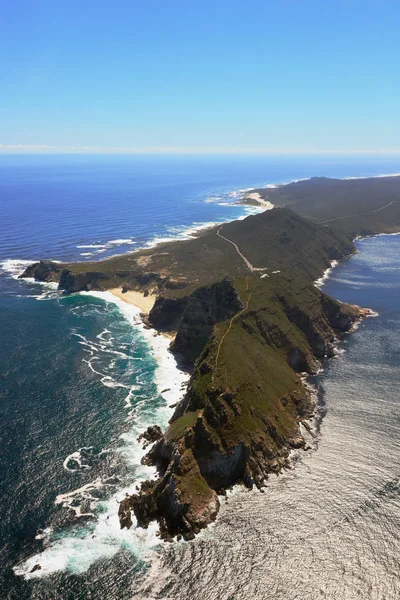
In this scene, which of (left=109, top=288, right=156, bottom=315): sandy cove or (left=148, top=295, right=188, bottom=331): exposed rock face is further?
(left=109, top=288, right=156, bottom=315): sandy cove

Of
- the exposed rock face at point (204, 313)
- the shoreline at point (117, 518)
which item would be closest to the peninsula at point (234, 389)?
the exposed rock face at point (204, 313)

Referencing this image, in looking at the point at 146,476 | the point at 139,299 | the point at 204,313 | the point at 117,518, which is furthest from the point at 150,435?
the point at 139,299

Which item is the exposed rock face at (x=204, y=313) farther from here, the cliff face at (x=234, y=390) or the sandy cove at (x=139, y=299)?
the sandy cove at (x=139, y=299)

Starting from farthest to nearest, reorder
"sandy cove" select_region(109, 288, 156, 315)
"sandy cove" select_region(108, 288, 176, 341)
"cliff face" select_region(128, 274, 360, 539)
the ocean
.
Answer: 1. "sandy cove" select_region(109, 288, 156, 315)
2. "sandy cove" select_region(108, 288, 176, 341)
3. "cliff face" select_region(128, 274, 360, 539)
4. the ocean

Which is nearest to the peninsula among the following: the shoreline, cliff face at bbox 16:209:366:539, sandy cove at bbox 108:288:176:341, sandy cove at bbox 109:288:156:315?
cliff face at bbox 16:209:366:539

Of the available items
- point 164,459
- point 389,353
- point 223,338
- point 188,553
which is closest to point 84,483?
point 164,459

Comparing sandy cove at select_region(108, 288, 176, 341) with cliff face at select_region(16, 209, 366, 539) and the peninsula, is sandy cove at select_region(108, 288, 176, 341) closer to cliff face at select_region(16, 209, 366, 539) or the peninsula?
the peninsula

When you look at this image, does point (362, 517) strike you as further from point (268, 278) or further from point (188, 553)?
point (268, 278)

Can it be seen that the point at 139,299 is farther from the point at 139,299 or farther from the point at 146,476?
the point at 146,476
